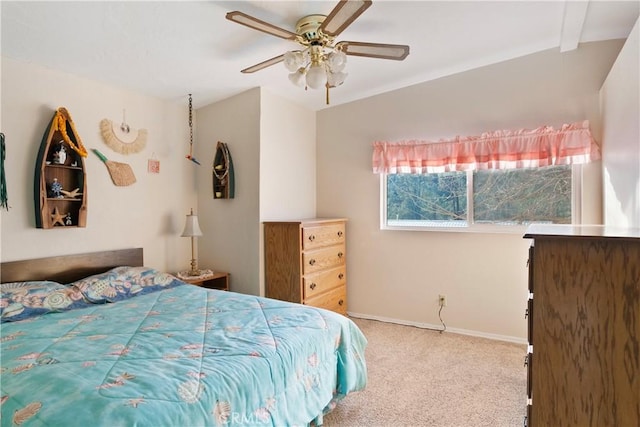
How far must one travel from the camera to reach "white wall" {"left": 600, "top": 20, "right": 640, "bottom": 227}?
182 centimetres

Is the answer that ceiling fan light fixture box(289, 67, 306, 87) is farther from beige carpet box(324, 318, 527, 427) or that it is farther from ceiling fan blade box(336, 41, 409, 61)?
beige carpet box(324, 318, 527, 427)

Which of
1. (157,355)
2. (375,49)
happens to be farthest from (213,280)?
(375,49)

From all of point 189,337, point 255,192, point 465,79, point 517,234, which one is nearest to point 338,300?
point 255,192

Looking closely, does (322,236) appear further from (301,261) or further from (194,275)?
(194,275)

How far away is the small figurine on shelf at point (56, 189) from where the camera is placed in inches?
104

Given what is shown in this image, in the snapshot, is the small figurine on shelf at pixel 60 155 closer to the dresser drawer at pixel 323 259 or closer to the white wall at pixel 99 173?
the white wall at pixel 99 173

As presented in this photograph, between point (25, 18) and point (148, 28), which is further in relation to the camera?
point (148, 28)

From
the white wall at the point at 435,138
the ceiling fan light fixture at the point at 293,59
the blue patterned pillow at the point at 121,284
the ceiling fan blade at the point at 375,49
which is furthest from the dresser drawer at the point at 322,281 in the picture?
the ceiling fan blade at the point at 375,49

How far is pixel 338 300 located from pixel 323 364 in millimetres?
1979

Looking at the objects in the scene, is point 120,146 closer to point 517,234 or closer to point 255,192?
point 255,192

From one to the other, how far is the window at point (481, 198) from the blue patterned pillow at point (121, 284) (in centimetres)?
235

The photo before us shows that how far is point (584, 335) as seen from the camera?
1179mm

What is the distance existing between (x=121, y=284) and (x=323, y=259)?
5.96 feet

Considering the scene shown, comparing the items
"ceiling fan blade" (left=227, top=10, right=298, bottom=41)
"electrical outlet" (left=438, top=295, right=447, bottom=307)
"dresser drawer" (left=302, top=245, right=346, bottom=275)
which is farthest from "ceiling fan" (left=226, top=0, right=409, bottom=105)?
"electrical outlet" (left=438, top=295, right=447, bottom=307)
